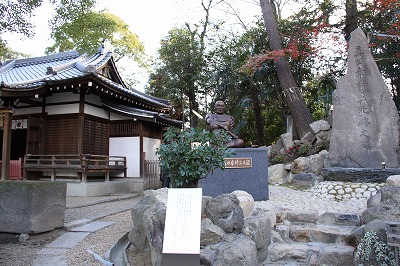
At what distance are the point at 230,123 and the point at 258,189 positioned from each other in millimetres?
1509

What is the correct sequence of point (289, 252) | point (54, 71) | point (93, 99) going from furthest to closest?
point (93, 99)
point (54, 71)
point (289, 252)

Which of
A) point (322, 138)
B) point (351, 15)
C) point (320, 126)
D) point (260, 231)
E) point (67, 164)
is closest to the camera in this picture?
point (260, 231)

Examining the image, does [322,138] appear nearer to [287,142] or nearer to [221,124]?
[287,142]

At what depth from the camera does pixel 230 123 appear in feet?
20.9

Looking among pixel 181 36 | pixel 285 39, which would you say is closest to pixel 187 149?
pixel 285 39

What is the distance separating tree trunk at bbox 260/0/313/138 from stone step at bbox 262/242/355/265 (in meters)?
7.26

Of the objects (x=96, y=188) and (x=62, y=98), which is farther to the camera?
(x=62, y=98)

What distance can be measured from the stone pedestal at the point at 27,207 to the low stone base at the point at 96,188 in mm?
5202

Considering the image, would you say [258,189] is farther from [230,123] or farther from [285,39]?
[285,39]

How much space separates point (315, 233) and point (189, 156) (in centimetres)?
240

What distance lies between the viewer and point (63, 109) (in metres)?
11.4

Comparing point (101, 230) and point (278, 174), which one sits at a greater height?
point (278, 174)

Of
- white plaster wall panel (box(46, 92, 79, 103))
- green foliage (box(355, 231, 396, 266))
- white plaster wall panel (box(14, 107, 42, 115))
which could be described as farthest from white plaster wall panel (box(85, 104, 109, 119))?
green foliage (box(355, 231, 396, 266))

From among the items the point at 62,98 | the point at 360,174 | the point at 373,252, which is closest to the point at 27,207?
the point at 373,252
